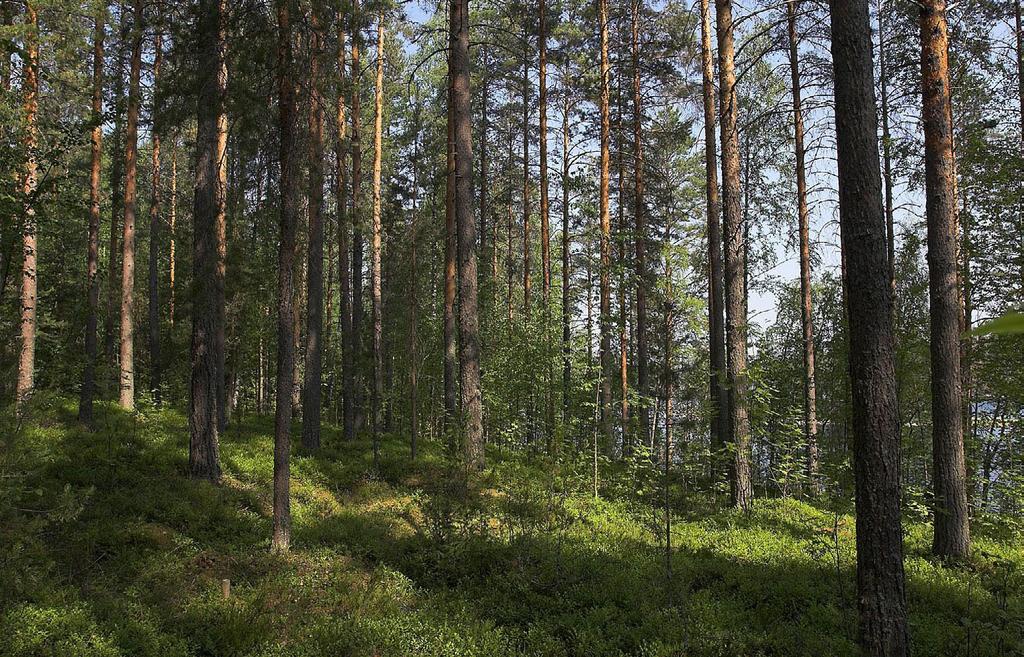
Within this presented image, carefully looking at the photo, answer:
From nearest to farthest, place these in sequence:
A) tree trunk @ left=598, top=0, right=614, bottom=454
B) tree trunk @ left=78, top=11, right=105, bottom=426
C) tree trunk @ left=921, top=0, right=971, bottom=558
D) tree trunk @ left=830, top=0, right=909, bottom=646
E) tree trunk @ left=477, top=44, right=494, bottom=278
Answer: tree trunk @ left=830, top=0, right=909, bottom=646, tree trunk @ left=921, top=0, right=971, bottom=558, tree trunk @ left=78, top=11, right=105, bottom=426, tree trunk @ left=598, top=0, right=614, bottom=454, tree trunk @ left=477, top=44, right=494, bottom=278

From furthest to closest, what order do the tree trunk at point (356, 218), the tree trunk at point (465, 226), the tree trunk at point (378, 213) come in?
1. the tree trunk at point (378, 213)
2. the tree trunk at point (356, 218)
3. the tree trunk at point (465, 226)

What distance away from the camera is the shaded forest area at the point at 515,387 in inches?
235

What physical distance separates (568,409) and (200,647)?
37.4 feet

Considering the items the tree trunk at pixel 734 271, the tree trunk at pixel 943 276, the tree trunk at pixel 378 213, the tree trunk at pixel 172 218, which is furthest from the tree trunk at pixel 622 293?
the tree trunk at pixel 172 218

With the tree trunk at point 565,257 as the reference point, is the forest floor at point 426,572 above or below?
below

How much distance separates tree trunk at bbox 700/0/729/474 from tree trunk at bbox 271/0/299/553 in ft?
25.5

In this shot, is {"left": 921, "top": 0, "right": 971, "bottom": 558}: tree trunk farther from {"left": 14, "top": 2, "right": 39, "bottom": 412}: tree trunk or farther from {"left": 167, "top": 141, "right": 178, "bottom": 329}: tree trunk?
{"left": 167, "top": 141, "right": 178, "bottom": 329}: tree trunk

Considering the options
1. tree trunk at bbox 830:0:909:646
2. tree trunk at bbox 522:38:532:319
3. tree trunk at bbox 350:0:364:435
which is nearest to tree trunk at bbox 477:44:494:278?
tree trunk at bbox 522:38:532:319

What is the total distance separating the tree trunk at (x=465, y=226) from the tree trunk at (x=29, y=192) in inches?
272

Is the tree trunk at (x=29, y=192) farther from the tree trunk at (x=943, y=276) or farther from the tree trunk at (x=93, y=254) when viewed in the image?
the tree trunk at (x=943, y=276)

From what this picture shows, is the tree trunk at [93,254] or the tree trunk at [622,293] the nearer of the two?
the tree trunk at [93,254]

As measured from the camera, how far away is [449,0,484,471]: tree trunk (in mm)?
11758

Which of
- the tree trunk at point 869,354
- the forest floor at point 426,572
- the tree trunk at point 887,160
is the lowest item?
the forest floor at point 426,572

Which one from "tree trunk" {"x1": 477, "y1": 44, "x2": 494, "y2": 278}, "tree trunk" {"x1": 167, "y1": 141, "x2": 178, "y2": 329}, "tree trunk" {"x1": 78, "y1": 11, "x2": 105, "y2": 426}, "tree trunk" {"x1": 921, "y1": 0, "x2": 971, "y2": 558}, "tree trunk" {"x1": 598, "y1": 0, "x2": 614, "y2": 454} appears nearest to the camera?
"tree trunk" {"x1": 921, "y1": 0, "x2": 971, "y2": 558}
